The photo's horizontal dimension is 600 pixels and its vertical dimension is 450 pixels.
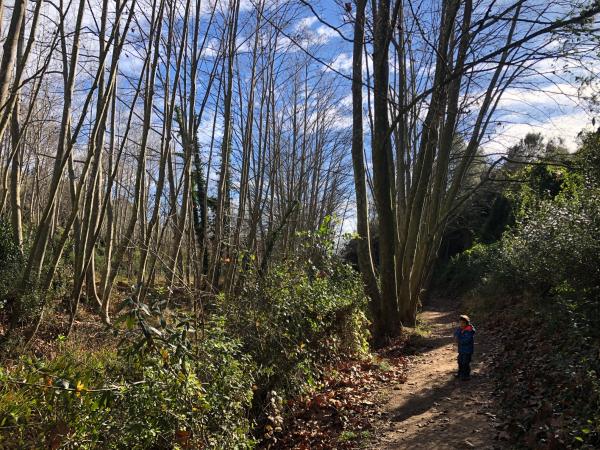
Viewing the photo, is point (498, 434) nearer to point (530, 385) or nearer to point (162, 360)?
point (530, 385)

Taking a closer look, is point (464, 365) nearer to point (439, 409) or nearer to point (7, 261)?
point (439, 409)

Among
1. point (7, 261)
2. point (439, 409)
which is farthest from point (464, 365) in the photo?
point (7, 261)

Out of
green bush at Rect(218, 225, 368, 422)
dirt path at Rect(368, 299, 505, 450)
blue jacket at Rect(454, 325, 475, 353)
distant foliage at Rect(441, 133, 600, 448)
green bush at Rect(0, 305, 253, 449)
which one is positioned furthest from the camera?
blue jacket at Rect(454, 325, 475, 353)

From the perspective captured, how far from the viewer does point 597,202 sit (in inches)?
292

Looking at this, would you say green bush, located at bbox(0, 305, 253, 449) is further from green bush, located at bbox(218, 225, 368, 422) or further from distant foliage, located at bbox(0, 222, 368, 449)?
green bush, located at bbox(218, 225, 368, 422)

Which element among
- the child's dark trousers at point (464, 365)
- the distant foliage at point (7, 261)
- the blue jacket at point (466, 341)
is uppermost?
the distant foliage at point (7, 261)

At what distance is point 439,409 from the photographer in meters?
6.18

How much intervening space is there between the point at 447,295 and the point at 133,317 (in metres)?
26.0

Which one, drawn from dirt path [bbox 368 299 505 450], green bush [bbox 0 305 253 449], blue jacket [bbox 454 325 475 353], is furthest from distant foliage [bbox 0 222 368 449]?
blue jacket [bbox 454 325 475 353]

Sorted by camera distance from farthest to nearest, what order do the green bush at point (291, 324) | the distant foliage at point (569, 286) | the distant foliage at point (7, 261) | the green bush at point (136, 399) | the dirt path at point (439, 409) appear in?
1. the distant foliage at point (7, 261)
2. the green bush at point (291, 324)
3. the dirt path at point (439, 409)
4. the distant foliage at point (569, 286)
5. the green bush at point (136, 399)

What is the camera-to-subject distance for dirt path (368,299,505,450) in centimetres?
514

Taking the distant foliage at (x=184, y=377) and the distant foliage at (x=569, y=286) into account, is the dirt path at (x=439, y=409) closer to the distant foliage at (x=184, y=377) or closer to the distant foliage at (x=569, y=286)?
the distant foliage at (x=569, y=286)

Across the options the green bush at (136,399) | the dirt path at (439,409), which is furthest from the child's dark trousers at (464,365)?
the green bush at (136,399)

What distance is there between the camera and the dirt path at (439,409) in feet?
16.9
